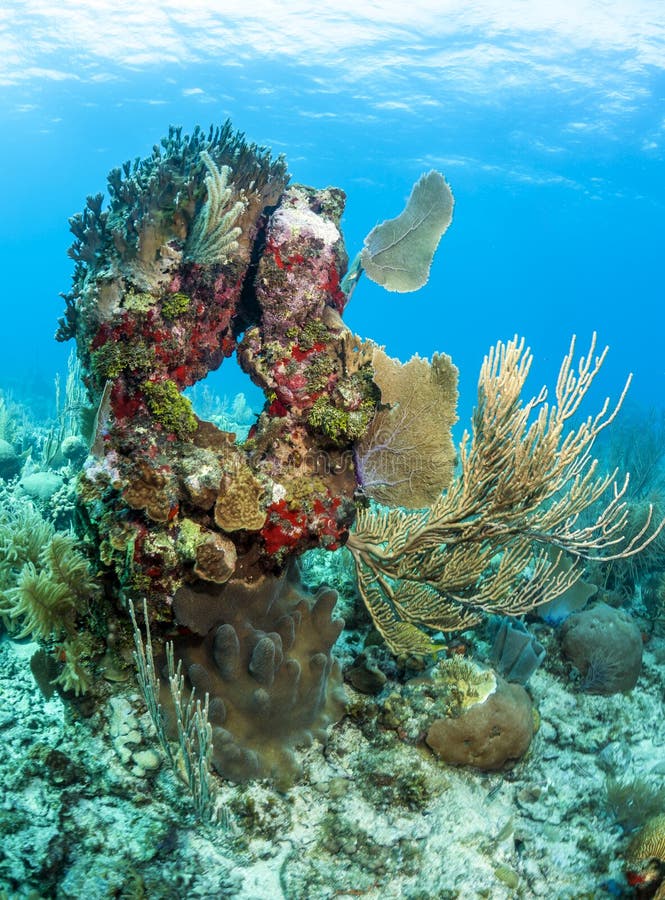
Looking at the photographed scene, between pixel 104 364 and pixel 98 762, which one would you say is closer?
pixel 98 762

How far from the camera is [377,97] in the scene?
30656 mm

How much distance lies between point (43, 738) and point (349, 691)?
100 inches

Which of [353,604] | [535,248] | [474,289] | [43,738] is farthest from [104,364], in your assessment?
[474,289]

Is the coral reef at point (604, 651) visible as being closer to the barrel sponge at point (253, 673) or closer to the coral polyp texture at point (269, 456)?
the coral polyp texture at point (269, 456)

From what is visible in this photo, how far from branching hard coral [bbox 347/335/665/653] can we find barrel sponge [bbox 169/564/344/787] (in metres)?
0.89

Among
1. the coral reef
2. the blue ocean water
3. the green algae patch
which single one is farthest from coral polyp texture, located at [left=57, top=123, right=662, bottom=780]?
the coral reef

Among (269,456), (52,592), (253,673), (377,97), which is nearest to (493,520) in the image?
(269,456)

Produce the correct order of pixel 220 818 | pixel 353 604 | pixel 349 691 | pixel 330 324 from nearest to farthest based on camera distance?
pixel 220 818
pixel 330 324
pixel 349 691
pixel 353 604

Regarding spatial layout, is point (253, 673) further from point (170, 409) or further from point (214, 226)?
point (214, 226)

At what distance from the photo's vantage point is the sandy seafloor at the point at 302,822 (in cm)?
A: 318

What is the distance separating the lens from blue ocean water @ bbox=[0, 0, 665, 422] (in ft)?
77.5

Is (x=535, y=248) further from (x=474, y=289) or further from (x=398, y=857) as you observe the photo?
(x=398, y=857)

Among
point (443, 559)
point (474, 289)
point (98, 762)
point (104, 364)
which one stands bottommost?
point (98, 762)

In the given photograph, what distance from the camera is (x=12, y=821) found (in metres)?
3.21
